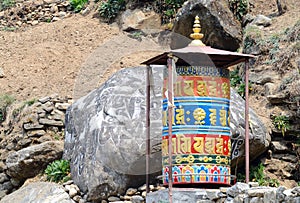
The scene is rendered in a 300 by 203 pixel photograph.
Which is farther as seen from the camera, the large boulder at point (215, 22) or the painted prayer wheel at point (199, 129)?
the large boulder at point (215, 22)

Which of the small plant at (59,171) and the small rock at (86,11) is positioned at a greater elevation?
the small rock at (86,11)

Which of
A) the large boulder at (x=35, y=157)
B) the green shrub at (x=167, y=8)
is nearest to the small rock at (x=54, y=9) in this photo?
the green shrub at (x=167, y=8)

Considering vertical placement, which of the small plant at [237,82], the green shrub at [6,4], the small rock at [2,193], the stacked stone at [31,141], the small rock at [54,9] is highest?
the green shrub at [6,4]

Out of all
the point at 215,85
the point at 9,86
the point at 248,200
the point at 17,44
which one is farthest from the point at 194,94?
the point at 17,44

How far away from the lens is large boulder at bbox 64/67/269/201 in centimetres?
1066

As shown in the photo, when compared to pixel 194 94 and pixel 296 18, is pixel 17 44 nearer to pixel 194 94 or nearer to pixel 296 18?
pixel 296 18

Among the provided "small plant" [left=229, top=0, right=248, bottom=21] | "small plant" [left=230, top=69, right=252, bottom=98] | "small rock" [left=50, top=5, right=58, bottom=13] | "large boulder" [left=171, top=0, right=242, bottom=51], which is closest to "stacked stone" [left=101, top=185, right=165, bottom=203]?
"small plant" [left=230, top=69, right=252, bottom=98]

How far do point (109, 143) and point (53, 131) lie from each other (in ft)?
9.01

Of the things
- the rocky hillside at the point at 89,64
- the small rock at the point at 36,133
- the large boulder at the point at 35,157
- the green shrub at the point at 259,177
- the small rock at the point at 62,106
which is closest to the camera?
the green shrub at the point at 259,177

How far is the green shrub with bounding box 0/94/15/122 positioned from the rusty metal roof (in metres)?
6.48

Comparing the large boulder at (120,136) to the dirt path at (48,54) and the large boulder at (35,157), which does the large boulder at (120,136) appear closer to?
the large boulder at (35,157)

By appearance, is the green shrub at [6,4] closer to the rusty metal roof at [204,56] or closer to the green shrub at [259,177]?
the green shrub at [259,177]

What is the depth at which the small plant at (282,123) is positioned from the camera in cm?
1129

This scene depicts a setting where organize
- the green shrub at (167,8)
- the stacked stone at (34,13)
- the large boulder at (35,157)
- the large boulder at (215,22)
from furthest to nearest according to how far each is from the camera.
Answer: the stacked stone at (34,13) < the green shrub at (167,8) < the large boulder at (215,22) < the large boulder at (35,157)
